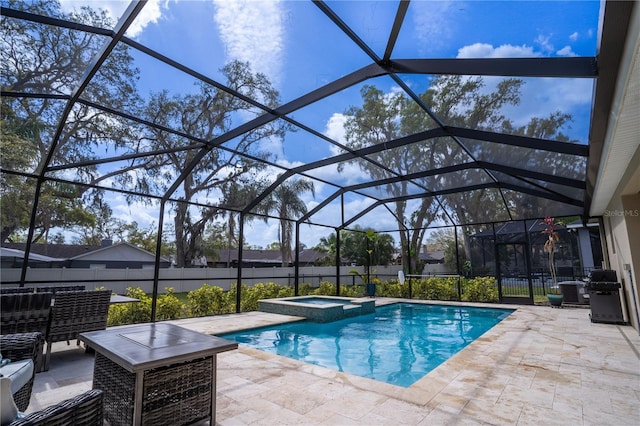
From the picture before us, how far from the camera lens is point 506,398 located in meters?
2.95

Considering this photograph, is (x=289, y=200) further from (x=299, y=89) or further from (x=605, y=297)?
(x=605, y=297)

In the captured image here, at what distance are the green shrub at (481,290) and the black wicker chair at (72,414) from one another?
11670mm

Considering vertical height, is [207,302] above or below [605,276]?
below

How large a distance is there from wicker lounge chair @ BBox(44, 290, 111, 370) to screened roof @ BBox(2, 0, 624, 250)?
282 centimetres

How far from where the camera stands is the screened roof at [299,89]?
3.39 metres

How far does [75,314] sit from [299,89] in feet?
14.8

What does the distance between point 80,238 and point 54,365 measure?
53.4 feet

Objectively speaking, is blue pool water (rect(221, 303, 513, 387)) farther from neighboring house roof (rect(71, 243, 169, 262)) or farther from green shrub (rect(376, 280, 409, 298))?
neighboring house roof (rect(71, 243, 169, 262))

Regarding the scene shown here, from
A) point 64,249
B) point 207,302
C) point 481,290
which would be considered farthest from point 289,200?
point 64,249

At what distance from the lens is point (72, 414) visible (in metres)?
1.38

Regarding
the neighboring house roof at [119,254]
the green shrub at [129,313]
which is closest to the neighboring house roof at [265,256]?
the neighboring house roof at [119,254]

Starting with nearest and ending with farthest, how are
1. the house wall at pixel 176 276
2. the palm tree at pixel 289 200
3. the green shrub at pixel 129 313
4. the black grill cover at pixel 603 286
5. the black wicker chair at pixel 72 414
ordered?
the black wicker chair at pixel 72 414 → the black grill cover at pixel 603 286 → the green shrub at pixel 129 313 → the palm tree at pixel 289 200 → the house wall at pixel 176 276

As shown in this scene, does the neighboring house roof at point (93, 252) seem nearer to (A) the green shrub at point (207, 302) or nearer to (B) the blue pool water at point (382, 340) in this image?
(A) the green shrub at point (207, 302)

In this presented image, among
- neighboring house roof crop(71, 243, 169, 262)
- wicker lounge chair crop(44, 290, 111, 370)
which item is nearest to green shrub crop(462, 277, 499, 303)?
wicker lounge chair crop(44, 290, 111, 370)
